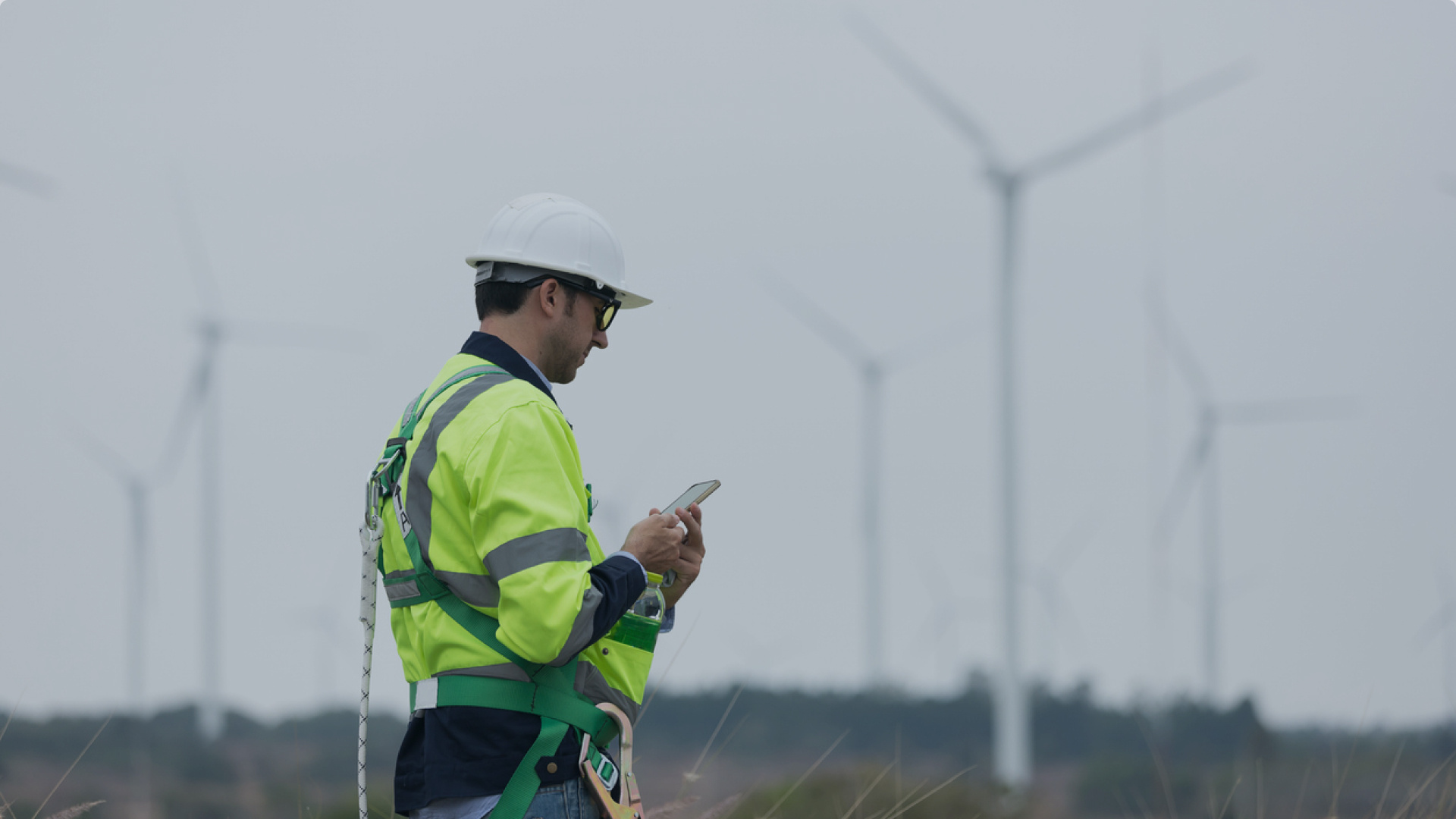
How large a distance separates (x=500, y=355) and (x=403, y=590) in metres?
0.72

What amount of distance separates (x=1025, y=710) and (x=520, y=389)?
1129 inches

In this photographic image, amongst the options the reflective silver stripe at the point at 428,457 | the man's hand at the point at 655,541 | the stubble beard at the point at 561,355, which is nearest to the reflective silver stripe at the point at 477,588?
the reflective silver stripe at the point at 428,457

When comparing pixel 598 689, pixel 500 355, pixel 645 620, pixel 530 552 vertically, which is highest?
pixel 500 355

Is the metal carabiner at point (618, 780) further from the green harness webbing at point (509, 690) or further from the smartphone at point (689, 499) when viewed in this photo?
the smartphone at point (689, 499)

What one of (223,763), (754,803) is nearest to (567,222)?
(754,803)

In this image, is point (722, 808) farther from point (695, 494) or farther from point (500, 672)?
point (500, 672)

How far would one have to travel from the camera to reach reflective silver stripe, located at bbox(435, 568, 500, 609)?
411 centimetres

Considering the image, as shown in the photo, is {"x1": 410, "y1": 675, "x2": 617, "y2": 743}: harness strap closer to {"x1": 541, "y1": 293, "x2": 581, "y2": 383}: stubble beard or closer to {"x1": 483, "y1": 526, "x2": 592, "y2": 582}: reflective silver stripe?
{"x1": 483, "y1": 526, "x2": 592, "y2": 582}: reflective silver stripe

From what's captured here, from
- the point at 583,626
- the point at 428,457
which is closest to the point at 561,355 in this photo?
the point at 428,457

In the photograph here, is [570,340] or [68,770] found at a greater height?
[570,340]

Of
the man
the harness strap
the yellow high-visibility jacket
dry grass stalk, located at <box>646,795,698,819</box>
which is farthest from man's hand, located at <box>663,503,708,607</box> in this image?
dry grass stalk, located at <box>646,795,698,819</box>

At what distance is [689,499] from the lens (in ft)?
15.6

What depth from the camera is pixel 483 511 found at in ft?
13.1

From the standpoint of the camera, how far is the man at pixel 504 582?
395cm
